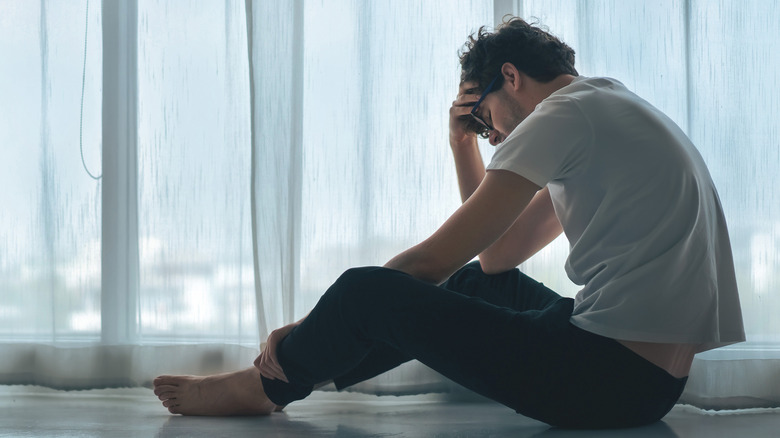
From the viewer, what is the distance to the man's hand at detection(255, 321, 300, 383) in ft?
3.73

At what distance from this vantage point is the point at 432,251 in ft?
3.47

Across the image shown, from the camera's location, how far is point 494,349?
1.02m

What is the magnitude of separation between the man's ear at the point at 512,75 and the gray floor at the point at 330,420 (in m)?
0.63

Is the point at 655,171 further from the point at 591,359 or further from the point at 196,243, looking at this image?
the point at 196,243

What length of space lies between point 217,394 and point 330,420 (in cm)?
24

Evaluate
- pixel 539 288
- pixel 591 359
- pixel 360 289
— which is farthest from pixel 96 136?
pixel 591 359

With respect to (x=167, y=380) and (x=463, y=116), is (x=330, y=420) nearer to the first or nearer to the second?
(x=167, y=380)

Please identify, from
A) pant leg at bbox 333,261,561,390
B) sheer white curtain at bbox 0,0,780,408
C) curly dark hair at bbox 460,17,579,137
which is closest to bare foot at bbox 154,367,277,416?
pant leg at bbox 333,261,561,390

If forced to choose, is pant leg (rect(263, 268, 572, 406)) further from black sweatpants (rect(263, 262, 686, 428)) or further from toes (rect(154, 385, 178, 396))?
toes (rect(154, 385, 178, 396))

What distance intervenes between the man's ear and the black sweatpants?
16.3 inches

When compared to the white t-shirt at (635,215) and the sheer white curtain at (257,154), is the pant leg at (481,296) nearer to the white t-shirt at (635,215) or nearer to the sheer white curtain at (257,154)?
the white t-shirt at (635,215)

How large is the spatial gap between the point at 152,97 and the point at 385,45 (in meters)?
0.67

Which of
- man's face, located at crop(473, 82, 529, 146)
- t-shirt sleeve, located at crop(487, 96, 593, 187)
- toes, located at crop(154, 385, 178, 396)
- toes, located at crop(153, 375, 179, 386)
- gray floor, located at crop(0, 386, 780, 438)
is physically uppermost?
man's face, located at crop(473, 82, 529, 146)

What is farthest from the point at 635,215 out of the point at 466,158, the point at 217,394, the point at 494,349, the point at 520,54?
the point at 217,394
